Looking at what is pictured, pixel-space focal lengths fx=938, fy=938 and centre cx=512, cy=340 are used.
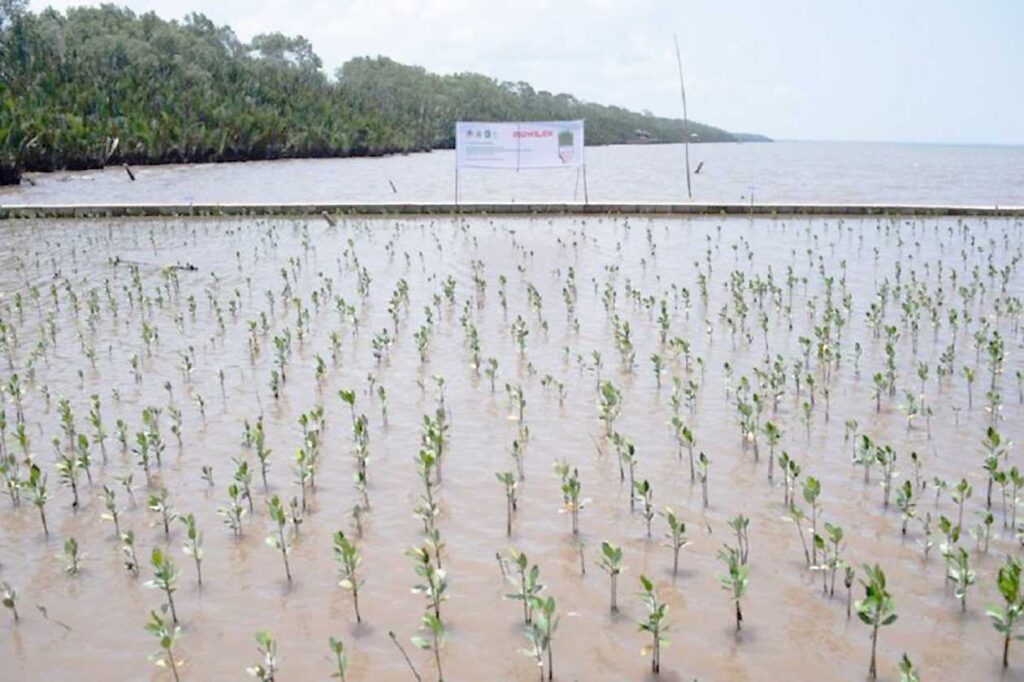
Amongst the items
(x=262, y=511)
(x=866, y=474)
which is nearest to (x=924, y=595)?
(x=866, y=474)

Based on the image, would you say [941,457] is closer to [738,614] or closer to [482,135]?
[738,614]

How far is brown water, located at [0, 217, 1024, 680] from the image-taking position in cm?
438

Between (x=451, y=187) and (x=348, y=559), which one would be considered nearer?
(x=348, y=559)

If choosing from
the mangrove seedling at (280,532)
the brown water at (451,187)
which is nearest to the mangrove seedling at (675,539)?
the mangrove seedling at (280,532)

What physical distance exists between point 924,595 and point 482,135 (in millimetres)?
18816

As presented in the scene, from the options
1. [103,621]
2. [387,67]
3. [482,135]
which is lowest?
[103,621]

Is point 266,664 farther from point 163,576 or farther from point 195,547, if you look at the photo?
point 195,547

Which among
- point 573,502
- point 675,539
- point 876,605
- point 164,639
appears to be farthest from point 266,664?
point 876,605

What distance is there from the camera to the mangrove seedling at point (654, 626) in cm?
400

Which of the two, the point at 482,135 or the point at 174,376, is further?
the point at 482,135

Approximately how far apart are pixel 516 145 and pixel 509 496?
1732cm

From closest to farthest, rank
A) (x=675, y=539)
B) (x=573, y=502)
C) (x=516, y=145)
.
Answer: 1. (x=675, y=539)
2. (x=573, y=502)
3. (x=516, y=145)

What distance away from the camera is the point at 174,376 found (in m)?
9.23

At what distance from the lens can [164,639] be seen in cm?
396
